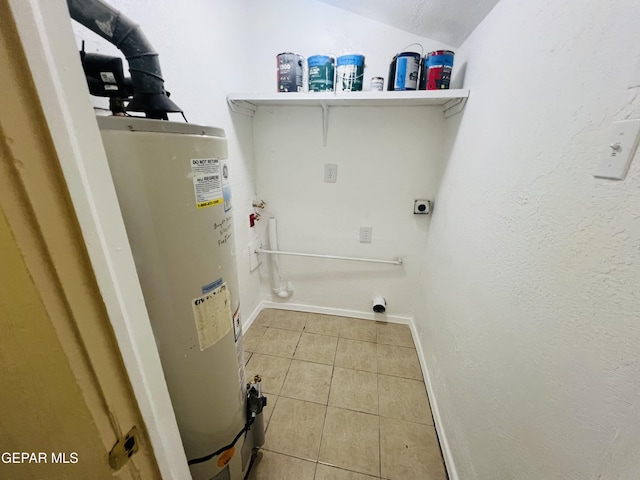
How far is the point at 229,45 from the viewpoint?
148 centimetres

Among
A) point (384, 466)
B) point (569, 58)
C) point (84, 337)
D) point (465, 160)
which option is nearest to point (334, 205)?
point (465, 160)

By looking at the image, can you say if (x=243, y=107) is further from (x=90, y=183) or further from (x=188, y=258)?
(x=90, y=183)

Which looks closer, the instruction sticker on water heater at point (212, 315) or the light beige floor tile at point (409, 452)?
the instruction sticker on water heater at point (212, 315)

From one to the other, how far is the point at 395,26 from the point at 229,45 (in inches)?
39.2

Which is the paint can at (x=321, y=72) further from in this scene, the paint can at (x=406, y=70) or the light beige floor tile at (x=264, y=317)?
the light beige floor tile at (x=264, y=317)

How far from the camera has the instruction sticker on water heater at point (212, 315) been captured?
69 centimetres

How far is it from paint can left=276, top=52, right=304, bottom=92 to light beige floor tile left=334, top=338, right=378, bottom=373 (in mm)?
1746

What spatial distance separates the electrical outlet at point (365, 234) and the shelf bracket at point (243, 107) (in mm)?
1159

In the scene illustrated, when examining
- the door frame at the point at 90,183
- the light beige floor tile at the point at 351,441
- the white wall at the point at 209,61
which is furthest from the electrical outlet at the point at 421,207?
the door frame at the point at 90,183

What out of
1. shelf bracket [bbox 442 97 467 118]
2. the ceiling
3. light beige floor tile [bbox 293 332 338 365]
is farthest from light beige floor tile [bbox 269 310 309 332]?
the ceiling

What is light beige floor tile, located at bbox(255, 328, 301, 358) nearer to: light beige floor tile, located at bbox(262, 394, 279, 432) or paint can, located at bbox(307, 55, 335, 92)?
light beige floor tile, located at bbox(262, 394, 279, 432)

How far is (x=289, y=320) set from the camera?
2146 mm

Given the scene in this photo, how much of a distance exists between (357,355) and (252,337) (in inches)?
31.9

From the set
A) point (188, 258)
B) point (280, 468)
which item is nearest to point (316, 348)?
point (280, 468)
